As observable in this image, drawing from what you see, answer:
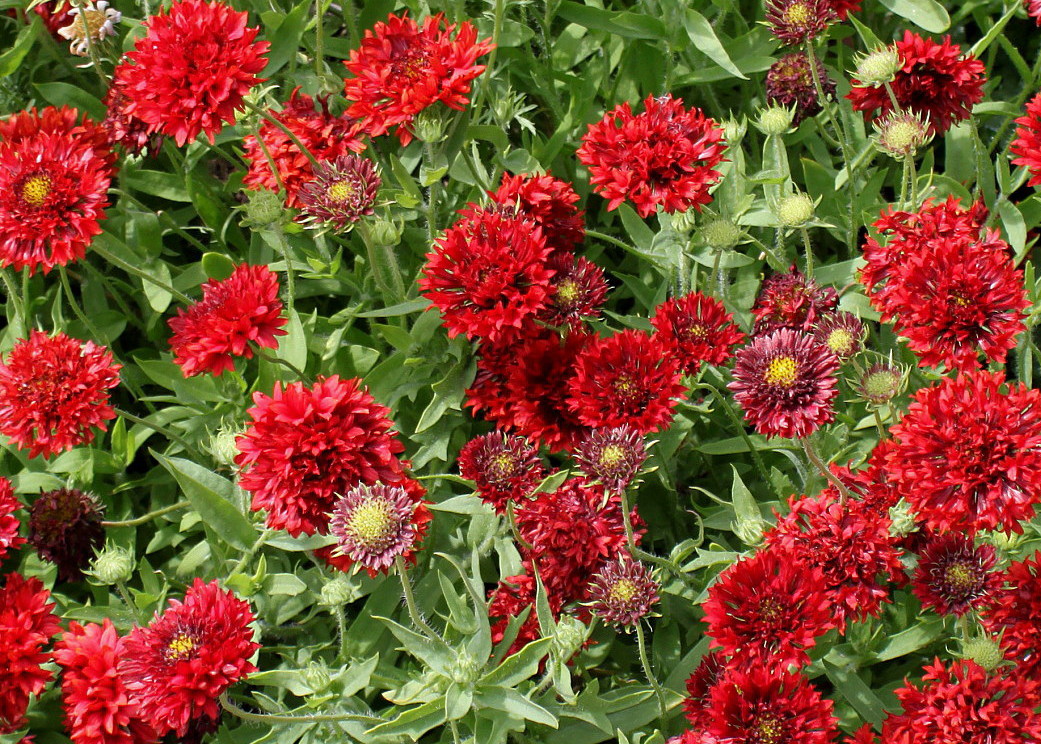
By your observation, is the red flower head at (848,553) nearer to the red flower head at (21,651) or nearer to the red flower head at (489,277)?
the red flower head at (489,277)

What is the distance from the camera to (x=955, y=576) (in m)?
2.54

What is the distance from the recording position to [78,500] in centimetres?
312

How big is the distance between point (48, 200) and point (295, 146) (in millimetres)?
667

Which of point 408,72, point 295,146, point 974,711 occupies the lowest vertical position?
point 974,711

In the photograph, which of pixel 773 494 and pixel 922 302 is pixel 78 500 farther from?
pixel 922 302

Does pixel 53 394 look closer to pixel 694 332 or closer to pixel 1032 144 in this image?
pixel 694 332

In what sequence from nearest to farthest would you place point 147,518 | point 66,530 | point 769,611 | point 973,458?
1. point 973,458
2. point 769,611
3. point 66,530
4. point 147,518

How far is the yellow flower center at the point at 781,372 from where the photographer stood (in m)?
2.53

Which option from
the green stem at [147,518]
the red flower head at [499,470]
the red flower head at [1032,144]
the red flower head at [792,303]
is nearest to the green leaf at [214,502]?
the green stem at [147,518]

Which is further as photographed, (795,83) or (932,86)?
(795,83)

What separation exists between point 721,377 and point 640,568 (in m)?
0.86

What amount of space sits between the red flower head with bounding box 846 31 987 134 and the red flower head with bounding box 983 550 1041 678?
47.1 inches

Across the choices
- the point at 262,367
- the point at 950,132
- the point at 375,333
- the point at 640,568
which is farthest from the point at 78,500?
the point at 950,132

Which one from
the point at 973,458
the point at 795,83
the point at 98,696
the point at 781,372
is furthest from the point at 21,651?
the point at 795,83
